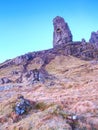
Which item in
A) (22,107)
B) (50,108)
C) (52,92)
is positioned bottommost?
(50,108)

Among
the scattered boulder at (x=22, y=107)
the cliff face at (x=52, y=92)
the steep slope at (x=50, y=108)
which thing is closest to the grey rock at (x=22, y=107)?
the scattered boulder at (x=22, y=107)

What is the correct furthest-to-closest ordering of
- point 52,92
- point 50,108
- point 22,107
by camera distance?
1. point 52,92
2. point 22,107
3. point 50,108

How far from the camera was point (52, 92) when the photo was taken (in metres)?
88.9

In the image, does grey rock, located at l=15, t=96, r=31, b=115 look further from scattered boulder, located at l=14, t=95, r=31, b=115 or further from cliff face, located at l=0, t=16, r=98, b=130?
cliff face, located at l=0, t=16, r=98, b=130

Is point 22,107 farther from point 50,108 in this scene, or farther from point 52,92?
point 52,92

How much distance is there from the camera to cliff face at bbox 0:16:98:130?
148 ft

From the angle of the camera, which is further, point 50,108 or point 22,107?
point 22,107

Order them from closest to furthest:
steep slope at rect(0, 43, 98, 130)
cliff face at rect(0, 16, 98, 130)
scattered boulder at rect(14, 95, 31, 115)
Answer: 1. steep slope at rect(0, 43, 98, 130)
2. cliff face at rect(0, 16, 98, 130)
3. scattered boulder at rect(14, 95, 31, 115)

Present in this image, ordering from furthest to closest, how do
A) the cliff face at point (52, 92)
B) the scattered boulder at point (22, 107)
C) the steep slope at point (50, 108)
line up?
the scattered boulder at point (22, 107) < the cliff face at point (52, 92) < the steep slope at point (50, 108)

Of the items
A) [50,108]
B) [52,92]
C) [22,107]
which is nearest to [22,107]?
[22,107]

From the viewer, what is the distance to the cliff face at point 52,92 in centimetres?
4503

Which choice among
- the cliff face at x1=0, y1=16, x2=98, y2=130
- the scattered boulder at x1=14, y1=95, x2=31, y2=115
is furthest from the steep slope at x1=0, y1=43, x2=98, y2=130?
the scattered boulder at x1=14, y1=95, x2=31, y2=115

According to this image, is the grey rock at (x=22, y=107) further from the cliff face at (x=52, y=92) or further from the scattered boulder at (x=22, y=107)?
the cliff face at (x=52, y=92)

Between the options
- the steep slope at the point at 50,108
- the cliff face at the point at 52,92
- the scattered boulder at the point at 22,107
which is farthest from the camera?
the scattered boulder at the point at 22,107
